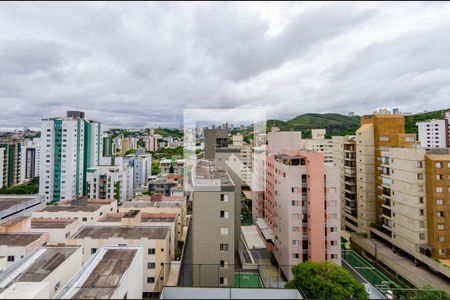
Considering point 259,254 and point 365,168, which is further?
point 365,168

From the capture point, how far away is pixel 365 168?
48.5 feet

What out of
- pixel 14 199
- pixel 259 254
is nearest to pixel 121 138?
pixel 14 199

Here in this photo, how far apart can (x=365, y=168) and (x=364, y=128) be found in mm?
2316

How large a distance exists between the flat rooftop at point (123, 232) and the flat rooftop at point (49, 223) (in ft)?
5.22

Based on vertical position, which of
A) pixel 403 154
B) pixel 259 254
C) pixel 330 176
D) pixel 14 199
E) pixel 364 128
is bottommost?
pixel 259 254

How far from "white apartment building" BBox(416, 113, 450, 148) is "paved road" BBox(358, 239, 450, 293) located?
74.8 ft

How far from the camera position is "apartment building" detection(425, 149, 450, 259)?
10773 millimetres

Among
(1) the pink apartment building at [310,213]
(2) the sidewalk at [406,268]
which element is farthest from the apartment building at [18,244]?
(2) the sidewalk at [406,268]

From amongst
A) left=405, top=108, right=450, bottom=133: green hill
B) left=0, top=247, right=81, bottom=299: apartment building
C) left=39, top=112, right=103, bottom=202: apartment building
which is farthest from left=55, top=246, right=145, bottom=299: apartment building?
left=405, top=108, right=450, bottom=133: green hill

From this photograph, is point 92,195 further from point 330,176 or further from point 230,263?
point 330,176

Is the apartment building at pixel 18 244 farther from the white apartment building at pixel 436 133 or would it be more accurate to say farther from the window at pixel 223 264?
the white apartment building at pixel 436 133

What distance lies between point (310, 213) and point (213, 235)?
13.6 ft

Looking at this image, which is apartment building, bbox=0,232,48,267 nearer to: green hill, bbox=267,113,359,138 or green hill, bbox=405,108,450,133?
green hill, bbox=267,113,359,138

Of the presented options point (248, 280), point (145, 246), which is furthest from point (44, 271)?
point (248, 280)
